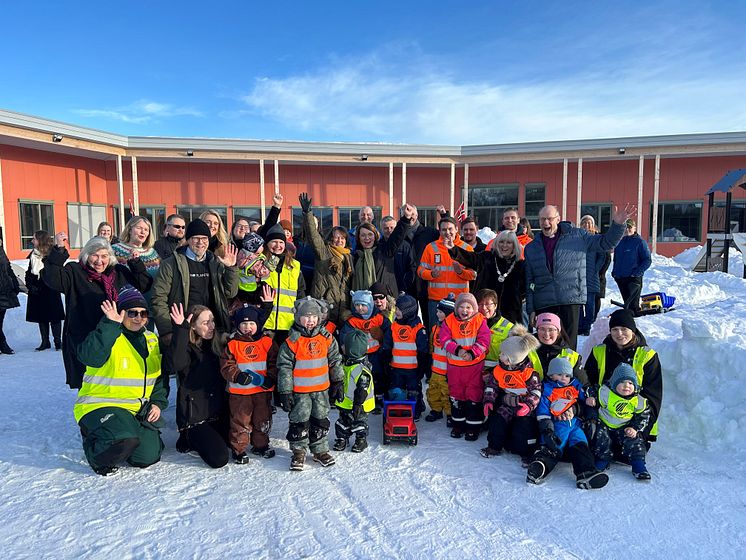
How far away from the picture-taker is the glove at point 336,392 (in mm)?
3840

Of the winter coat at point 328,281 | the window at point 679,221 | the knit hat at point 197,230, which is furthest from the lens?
the window at point 679,221

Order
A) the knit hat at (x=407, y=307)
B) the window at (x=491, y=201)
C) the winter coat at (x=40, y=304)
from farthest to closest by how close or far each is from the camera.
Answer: the window at (x=491, y=201)
the winter coat at (x=40, y=304)
the knit hat at (x=407, y=307)

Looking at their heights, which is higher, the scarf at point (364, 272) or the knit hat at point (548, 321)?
the scarf at point (364, 272)

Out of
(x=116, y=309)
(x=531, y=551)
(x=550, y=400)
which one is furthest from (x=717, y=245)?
(x=116, y=309)

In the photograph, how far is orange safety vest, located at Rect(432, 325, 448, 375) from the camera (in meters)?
4.45

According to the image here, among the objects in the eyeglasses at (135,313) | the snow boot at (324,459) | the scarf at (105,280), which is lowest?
the snow boot at (324,459)

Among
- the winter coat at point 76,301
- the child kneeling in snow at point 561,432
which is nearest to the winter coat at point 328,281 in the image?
the winter coat at point 76,301

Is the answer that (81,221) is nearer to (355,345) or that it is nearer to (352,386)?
(355,345)

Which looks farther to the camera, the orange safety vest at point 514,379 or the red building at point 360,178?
the red building at point 360,178

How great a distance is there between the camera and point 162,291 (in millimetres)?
3926

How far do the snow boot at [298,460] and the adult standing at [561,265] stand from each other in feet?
8.95

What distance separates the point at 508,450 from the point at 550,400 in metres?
0.56

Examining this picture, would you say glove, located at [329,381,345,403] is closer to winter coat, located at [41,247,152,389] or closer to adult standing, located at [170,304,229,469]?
adult standing, located at [170,304,229,469]

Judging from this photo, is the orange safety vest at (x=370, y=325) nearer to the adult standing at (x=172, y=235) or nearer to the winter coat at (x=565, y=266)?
the winter coat at (x=565, y=266)
